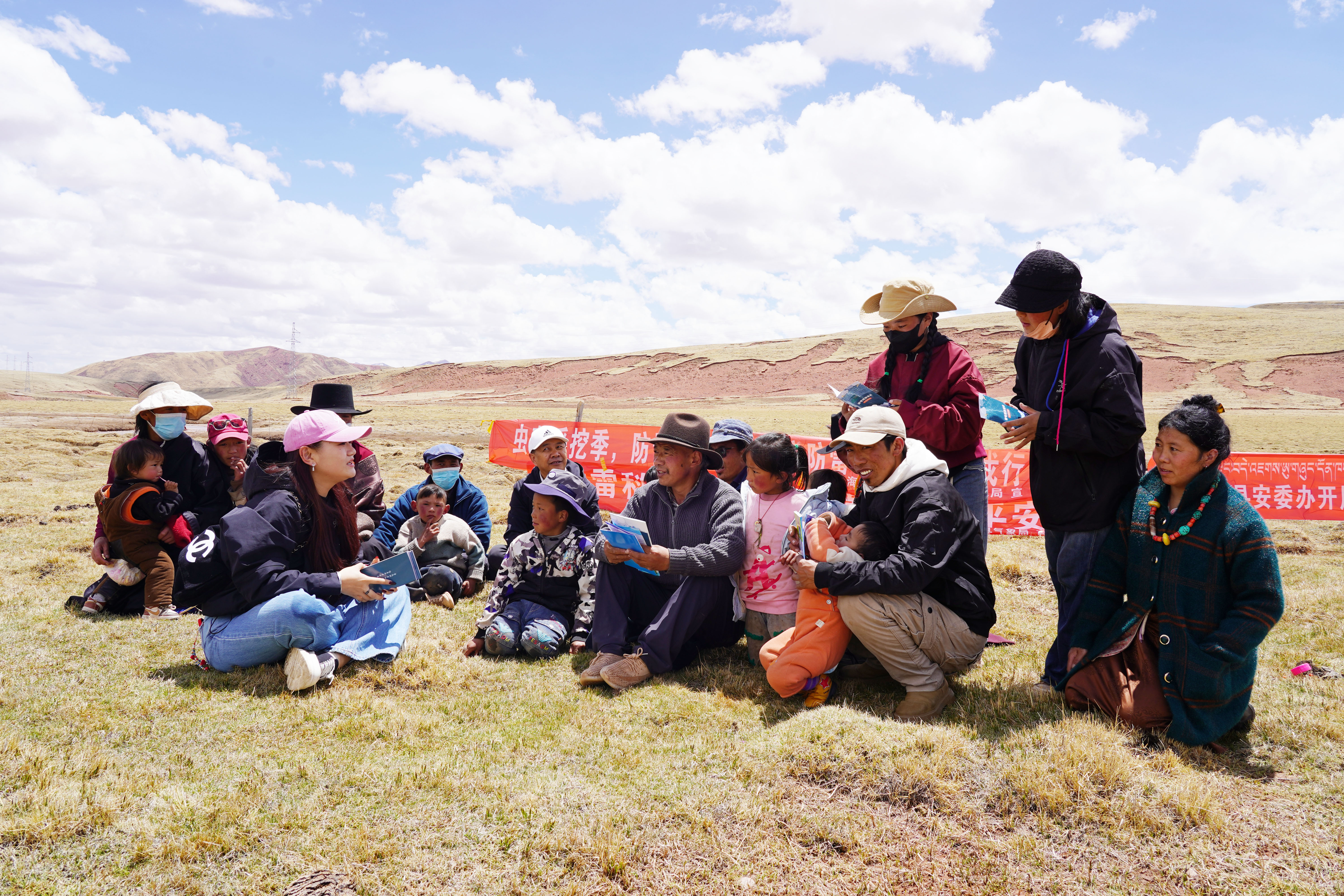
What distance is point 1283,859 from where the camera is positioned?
2.59 meters

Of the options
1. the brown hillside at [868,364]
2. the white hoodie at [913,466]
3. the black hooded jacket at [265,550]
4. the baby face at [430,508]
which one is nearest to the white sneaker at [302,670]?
the black hooded jacket at [265,550]

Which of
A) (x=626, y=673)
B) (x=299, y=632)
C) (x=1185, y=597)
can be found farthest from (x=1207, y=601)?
(x=299, y=632)

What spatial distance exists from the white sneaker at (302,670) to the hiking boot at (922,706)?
306 centimetres

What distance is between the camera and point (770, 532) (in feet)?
14.5

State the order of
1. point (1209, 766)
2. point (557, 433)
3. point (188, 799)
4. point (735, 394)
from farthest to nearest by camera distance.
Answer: point (735, 394) → point (557, 433) → point (1209, 766) → point (188, 799)

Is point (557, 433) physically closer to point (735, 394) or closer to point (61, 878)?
point (61, 878)

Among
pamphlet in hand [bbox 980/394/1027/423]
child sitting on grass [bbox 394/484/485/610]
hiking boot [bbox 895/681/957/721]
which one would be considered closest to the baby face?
child sitting on grass [bbox 394/484/485/610]

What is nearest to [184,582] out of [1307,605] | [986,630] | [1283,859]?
[986,630]

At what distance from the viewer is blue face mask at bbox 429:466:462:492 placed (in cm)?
659

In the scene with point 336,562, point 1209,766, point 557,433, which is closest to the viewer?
point 1209,766

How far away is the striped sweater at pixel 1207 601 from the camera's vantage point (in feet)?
10.7

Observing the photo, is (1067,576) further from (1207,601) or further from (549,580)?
(549,580)

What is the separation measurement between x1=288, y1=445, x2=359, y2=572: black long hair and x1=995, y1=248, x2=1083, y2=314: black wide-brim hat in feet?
12.1

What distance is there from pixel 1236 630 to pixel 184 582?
16.7 ft
